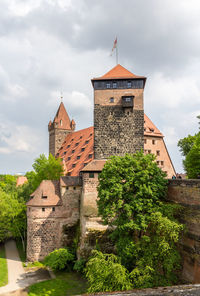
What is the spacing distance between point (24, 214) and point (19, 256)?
5.61 metres

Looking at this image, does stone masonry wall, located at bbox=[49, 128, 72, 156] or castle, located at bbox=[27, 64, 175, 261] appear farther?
stone masonry wall, located at bbox=[49, 128, 72, 156]

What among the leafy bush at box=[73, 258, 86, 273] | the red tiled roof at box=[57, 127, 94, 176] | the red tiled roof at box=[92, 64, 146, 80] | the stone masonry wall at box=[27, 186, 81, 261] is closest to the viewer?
the leafy bush at box=[73, 258, 86, 273]

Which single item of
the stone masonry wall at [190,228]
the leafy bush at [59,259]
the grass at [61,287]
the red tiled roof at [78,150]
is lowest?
the grass at [61,287]

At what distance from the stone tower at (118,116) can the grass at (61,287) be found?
1168 centimetres

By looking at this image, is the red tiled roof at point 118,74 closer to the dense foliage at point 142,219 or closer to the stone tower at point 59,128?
the dense foliage at point 142,219

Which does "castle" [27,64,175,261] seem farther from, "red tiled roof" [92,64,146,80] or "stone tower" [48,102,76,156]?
"stone tower" [48,102,76,156]

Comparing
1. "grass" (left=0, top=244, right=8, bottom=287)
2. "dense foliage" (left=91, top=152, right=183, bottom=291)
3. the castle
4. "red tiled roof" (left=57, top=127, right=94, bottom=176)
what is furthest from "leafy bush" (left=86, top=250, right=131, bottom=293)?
"red tiled roof" (left=57, top=127, right=94, bottom=176)

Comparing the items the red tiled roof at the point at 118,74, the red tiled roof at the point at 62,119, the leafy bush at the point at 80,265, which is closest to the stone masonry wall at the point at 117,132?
the red tiled roof at the point at 118,74

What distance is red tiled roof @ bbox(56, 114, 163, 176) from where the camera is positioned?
102ft

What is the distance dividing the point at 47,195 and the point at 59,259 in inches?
268

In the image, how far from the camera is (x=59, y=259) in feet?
73.0

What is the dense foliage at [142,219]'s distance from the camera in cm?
1293

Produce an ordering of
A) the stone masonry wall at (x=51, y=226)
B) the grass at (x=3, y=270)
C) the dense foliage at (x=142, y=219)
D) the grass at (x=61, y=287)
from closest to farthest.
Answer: the dense foliage at (x=142, y=219)
the grass at (x=61, y=287)
the grass at (x=3, y=270)
the stone masonry wall at (x=51, y=226)

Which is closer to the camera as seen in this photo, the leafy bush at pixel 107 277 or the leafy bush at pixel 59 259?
the leafy bush at pixel 107 277
